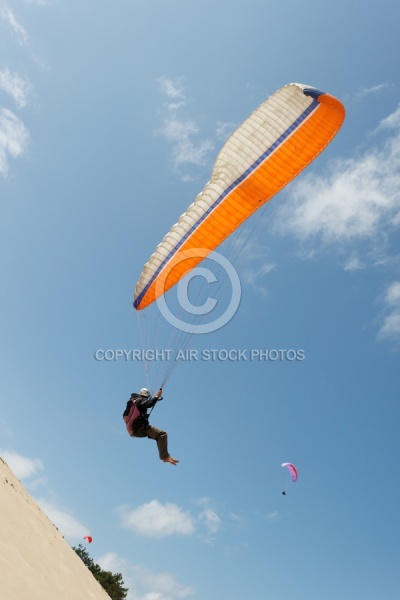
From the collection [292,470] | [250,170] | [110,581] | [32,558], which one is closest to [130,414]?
→ [32,558]

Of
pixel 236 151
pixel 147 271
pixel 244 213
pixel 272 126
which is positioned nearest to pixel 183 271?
pixel 147 271

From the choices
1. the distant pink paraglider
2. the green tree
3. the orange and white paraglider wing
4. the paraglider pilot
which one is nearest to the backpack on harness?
the paraglider pilot

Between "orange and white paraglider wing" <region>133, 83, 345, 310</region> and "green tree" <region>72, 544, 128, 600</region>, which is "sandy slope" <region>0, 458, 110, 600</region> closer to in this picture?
"orange and white paraglider wing" <region>133, 83, 345, 310</region>

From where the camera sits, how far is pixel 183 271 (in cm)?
1197

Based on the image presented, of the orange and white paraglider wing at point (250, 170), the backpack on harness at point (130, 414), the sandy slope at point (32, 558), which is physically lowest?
the sandy slope at point (32, 558)

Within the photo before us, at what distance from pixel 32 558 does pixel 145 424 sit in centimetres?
346

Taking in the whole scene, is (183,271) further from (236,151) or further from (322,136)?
(322,136)

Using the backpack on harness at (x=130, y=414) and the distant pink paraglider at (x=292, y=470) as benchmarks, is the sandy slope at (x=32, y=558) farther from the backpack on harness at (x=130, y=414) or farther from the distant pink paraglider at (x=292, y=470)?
the distant pink paraglider at (x=292, y=470)

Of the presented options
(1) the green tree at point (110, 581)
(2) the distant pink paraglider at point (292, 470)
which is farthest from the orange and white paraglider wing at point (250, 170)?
(1) the green tree at point (110, 581)

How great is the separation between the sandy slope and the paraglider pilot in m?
3.12

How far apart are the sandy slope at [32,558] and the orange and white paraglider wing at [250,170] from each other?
654 cm

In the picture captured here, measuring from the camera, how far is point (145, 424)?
9.71 m

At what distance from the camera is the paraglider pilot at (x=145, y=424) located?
9.62 metres

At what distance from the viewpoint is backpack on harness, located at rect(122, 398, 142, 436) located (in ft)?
31.6
